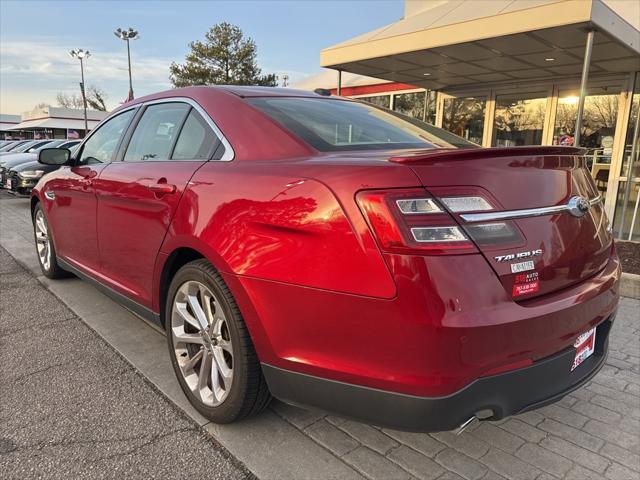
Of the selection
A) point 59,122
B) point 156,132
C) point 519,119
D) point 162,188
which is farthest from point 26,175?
point 59,122

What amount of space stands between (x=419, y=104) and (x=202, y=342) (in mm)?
11053

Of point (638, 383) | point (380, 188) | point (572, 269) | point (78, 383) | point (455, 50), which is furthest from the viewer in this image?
point (455, 50)

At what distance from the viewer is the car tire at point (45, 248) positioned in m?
4.53

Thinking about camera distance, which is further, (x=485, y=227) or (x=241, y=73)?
(x=241, y=73)

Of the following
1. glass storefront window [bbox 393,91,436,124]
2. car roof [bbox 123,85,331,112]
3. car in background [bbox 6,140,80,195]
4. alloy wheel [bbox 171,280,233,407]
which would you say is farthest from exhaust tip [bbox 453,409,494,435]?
glass storefront window [bbox 393,91,436,124]

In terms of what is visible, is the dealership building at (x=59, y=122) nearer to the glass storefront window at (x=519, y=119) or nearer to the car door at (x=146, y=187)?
the glass storefront window at (x=519, y=119)

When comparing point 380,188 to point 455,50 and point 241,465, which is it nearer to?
point 241,465

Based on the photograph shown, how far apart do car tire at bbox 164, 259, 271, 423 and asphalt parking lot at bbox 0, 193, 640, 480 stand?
138 mm

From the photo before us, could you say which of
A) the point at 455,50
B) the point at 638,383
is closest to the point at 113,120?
the point at 638,383

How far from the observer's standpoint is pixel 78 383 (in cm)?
276

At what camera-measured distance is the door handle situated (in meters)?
2.54

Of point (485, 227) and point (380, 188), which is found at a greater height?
point (380, 188)

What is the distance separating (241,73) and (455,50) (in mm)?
32734

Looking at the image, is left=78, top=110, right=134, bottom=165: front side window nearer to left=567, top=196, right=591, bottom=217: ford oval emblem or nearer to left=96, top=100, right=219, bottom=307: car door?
left=96, top=100, right=219, bottom=307: car door
